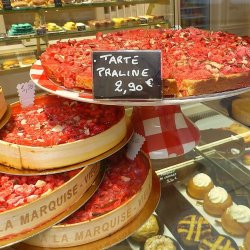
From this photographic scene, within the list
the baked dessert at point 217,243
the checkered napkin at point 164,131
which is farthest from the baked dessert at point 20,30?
the baked dessert at point 217,243

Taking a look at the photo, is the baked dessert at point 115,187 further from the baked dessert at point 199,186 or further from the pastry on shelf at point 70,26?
the pastry on shelf at point 70,26

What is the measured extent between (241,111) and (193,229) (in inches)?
25.4

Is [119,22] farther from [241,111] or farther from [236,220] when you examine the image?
[236,220]

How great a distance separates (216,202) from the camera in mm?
1120

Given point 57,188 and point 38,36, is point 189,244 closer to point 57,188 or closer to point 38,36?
point 57,188

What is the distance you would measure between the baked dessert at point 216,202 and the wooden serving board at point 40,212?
0.50m

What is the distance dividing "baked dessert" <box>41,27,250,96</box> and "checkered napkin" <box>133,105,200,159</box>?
0.28 m

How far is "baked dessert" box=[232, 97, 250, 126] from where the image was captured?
141 cm

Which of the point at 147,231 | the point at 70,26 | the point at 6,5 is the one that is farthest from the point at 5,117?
the point at 70,26

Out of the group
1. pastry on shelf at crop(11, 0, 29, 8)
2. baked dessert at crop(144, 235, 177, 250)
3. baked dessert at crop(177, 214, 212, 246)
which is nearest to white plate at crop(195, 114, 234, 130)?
baked dessert at crop(177, 214, 212, 246)

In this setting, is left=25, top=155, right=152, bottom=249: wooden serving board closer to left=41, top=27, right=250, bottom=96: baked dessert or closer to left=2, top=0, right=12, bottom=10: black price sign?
left=41, top=27, right=250, bottom=96: baked dessert

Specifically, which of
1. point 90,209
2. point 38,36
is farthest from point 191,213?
point 38,36

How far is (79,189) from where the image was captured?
848 millimetres

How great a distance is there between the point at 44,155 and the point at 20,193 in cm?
11
